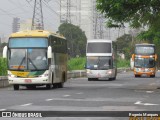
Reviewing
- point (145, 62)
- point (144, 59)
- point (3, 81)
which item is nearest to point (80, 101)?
point (3, 81)

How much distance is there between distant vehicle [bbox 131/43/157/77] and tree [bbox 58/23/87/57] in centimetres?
4114

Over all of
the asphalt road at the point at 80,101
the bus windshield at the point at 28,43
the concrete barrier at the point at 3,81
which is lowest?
the asphalt road at the point at 80,101

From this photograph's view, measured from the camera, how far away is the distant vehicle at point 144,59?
72.6 m

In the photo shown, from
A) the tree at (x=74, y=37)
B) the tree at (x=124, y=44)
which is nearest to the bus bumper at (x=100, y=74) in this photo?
the tree at (x=74, y=37)

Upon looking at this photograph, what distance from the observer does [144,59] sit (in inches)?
2894

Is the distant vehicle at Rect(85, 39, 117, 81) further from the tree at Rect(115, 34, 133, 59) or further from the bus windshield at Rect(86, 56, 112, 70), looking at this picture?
the tree at Rect(115, 34, 133, 59)

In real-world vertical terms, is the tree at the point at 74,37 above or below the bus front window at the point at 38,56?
above

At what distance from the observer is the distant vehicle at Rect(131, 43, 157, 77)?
72.6 metres

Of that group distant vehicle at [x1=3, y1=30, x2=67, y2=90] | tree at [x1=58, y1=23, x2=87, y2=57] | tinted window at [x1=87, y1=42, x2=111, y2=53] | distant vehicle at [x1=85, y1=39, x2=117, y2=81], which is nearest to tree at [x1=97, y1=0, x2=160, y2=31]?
distant vehicle at [x1=3, y1=30, x2=67, y2=90]

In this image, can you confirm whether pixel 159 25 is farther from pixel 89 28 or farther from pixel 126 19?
→ pixel 89 28

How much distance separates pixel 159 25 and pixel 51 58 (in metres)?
7.49

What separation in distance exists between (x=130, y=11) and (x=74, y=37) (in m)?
86.7

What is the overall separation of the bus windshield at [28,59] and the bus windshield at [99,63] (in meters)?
21.8

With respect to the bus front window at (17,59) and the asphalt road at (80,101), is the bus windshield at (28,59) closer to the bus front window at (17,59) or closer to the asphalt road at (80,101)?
the bus front window at (17,59)
